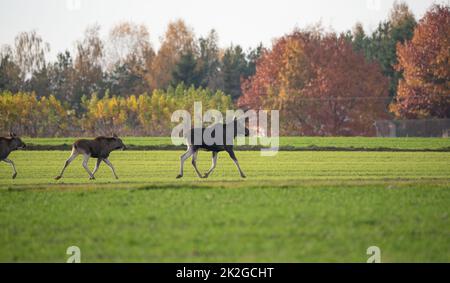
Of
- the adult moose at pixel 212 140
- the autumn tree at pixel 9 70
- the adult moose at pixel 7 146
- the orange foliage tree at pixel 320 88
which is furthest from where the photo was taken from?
the autumn tree at pixel 9 70

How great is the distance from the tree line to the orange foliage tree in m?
0.11

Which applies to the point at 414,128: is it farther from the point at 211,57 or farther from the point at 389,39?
the point at 211,57

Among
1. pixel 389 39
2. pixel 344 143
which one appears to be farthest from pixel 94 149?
pixel 389 39

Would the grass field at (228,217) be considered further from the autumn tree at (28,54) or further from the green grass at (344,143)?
the autumn tree at (28,54)

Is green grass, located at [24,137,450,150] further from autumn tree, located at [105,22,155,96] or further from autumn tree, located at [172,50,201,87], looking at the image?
autumn tree, located at [105,22,155,96]

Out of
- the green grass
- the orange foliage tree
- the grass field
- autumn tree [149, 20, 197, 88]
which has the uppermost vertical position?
autumn tree [149, 20, 197, 88]

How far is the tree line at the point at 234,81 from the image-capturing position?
77.0 meters

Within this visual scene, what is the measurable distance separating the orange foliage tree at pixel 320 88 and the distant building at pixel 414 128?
8.46 feet

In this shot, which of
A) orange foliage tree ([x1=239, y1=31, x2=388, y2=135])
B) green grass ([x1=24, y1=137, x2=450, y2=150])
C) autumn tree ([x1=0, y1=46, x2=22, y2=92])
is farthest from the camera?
autumn tree ([x1=0, y1=46, x2=22, y2=92])

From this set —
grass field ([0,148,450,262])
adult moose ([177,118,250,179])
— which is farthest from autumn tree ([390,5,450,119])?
adult moose ([177,118,250,179])

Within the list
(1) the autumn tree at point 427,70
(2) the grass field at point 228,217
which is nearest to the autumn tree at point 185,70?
(1) the autumn tree at point 427,70

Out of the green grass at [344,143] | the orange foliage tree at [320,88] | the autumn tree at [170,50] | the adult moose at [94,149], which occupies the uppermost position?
the autumn tree at [170,50]

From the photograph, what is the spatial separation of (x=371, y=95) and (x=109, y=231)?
70.7 metres

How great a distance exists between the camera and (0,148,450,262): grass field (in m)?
13.6
